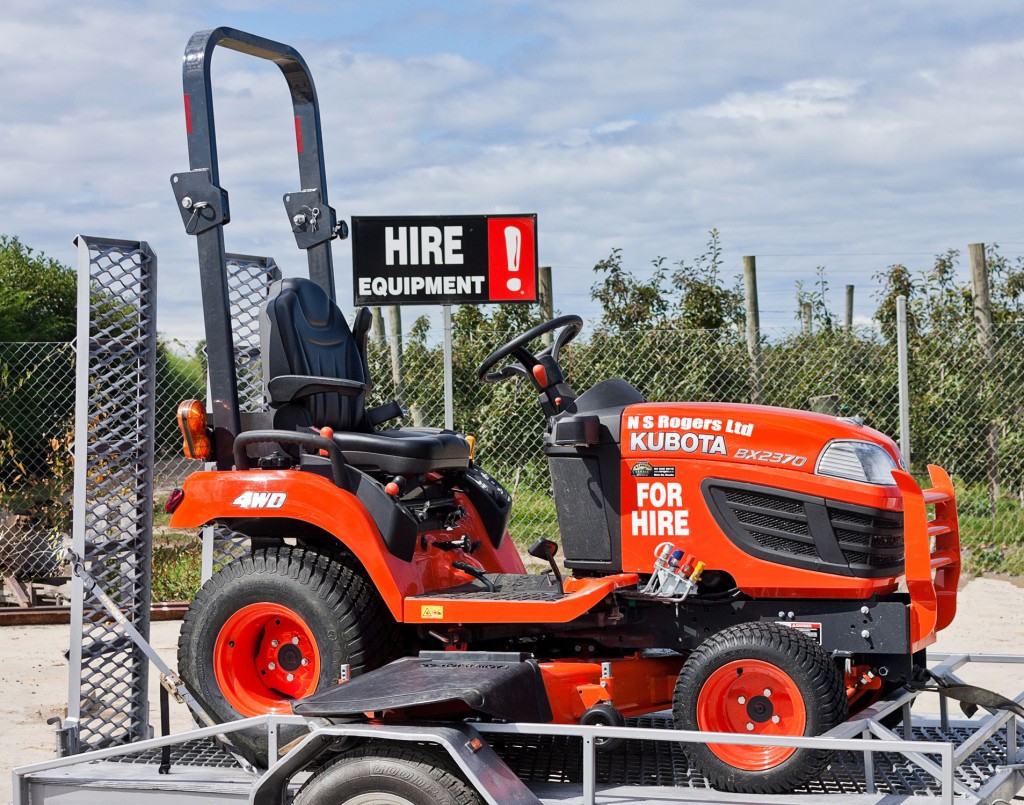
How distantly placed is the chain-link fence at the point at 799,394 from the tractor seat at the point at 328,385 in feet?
14.1

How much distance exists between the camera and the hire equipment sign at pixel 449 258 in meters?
8.24

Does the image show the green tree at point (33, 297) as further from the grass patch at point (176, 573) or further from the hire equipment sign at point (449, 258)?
the hire equipment sign at point (449, 258)

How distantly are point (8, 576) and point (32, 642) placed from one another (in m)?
1.65

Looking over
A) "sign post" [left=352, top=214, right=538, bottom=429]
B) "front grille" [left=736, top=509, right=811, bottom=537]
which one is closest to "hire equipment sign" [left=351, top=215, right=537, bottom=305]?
"sign post" [left=352, top=214, right=538, bottom=429]

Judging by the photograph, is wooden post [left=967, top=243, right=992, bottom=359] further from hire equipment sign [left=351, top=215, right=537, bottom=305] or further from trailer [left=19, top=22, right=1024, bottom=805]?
trailer [left=19, top=22, right=1024, bottom=805]

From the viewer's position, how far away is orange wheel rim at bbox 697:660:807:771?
4023mm

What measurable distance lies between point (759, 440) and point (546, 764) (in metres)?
1.31

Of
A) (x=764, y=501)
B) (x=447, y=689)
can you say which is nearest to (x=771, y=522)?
(x=764, y=501)

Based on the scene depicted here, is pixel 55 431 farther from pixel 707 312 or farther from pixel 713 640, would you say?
pixel 713 640

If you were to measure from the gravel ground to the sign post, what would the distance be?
262 cm

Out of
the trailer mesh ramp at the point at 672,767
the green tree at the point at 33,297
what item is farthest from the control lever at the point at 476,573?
the green tree at the point at 33,297

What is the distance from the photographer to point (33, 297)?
1711 cm

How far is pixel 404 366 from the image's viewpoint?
10109 mm

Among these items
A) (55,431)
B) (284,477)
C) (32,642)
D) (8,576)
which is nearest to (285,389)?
(284,477)
